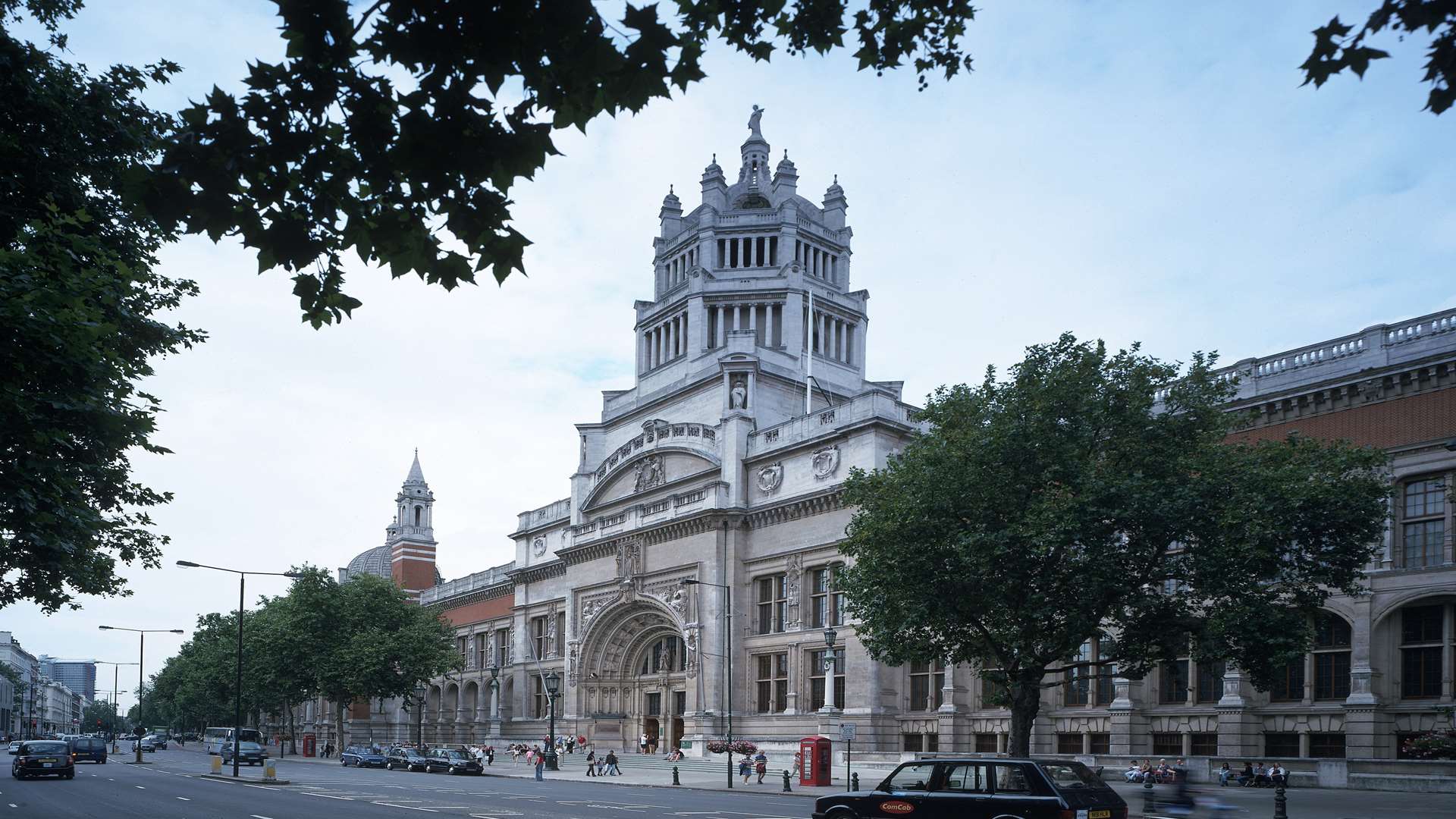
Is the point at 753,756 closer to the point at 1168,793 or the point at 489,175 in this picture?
the point at 1168,793

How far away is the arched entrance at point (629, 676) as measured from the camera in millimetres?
66125

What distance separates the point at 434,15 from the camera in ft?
25.2

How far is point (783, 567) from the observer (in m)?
57.7

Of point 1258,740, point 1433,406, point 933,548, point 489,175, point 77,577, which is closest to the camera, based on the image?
point 489,175

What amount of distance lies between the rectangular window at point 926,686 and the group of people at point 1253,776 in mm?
15012

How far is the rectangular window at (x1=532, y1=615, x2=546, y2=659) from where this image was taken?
7881cm

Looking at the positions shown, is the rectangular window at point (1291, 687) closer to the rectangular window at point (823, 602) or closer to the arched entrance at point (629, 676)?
the rectangular window at point (823, 602)

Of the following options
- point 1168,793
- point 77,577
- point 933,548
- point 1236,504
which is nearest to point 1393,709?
point 1236,504

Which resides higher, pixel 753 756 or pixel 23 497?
pixel 23 497

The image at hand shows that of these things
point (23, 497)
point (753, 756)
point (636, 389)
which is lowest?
point (753, 756)

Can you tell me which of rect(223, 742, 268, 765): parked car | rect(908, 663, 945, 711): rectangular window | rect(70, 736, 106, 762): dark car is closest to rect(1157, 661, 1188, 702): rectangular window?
rect(908, 663, 945, 711): rectangular window

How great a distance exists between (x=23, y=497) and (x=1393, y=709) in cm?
3608

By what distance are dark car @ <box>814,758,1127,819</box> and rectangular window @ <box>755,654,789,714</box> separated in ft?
127

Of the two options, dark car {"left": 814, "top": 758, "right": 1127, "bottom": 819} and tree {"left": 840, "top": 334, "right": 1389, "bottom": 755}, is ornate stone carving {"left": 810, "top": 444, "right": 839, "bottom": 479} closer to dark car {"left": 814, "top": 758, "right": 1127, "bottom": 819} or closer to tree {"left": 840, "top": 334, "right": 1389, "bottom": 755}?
tree {"left": 840, "top": 334, "right": 1389, "bottom": 755}
